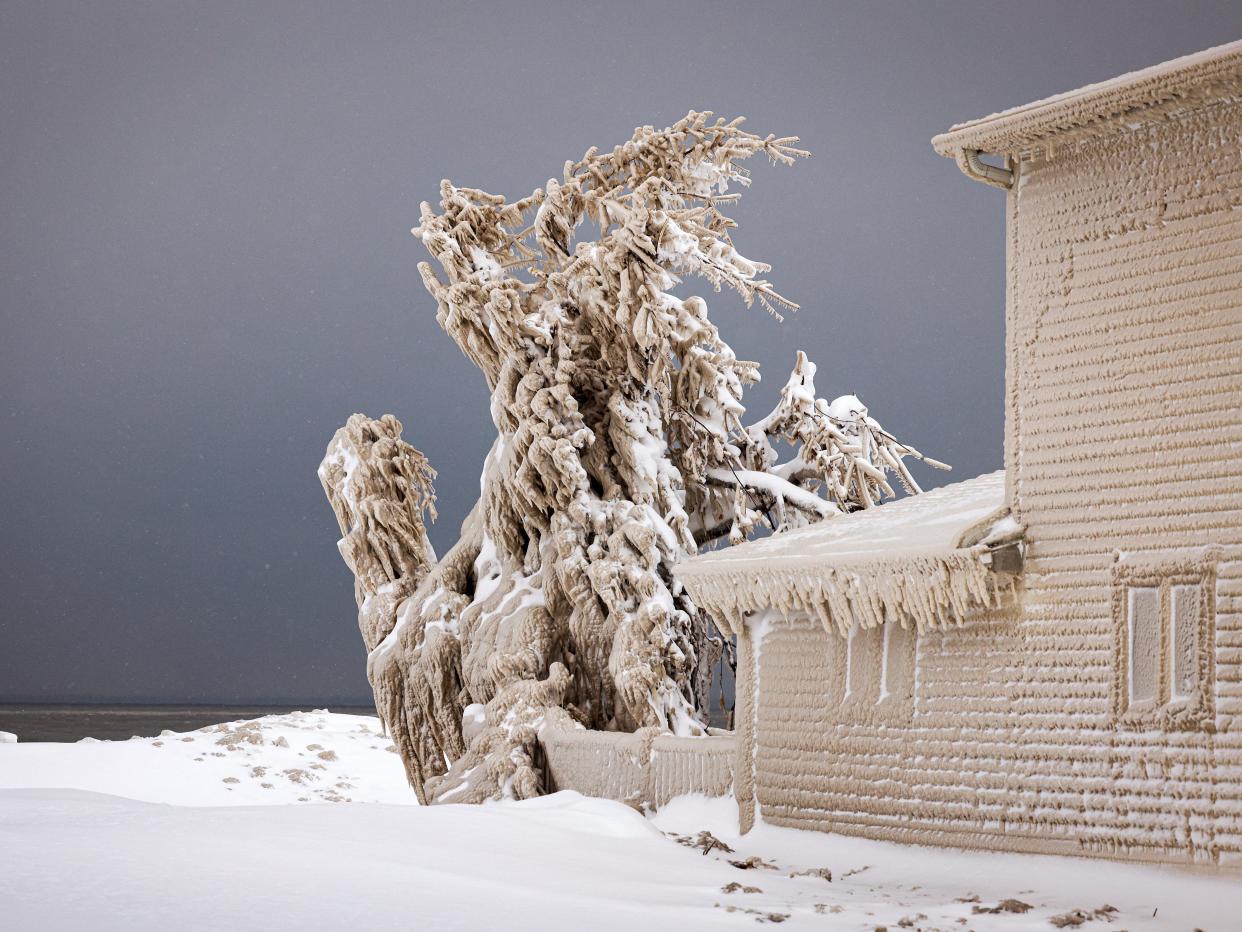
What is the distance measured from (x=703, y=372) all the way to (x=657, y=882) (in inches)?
262

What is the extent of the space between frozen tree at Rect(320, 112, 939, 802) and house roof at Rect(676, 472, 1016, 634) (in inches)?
119

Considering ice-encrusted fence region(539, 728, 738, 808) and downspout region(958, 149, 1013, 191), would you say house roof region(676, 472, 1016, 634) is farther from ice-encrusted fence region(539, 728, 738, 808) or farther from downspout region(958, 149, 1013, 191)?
downspout region(958, 149, 1013, 191)

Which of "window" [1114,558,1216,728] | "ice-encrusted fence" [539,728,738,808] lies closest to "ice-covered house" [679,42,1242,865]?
"window" [1114,558,1216,728]

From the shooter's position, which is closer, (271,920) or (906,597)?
(271,920)

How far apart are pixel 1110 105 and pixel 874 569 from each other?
262 cm

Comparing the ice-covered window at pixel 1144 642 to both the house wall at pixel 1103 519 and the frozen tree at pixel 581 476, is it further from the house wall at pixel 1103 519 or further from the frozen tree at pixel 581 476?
the frozen tree at pixel 581 476

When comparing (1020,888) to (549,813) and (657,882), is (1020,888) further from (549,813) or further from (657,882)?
(549,813)

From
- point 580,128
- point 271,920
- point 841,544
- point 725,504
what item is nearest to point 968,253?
point 580,128

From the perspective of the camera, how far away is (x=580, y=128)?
5591 cm

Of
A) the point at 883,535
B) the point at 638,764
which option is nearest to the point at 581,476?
the point at 638,764

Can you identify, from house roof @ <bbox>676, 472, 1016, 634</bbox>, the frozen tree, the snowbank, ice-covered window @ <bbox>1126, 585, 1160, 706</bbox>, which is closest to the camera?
ice-covered window @ <bbox>1126, 585, 1160, 706</bbox>

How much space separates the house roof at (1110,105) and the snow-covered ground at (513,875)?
358cm

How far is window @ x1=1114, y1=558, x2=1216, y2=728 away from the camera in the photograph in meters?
5.52

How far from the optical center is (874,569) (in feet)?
21.5
